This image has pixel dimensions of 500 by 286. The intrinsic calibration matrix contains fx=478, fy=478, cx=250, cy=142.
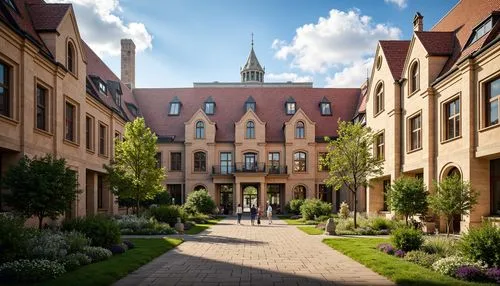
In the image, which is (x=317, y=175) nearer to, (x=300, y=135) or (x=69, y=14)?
(x=300, y=135)

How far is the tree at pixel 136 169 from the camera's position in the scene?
28.8 m

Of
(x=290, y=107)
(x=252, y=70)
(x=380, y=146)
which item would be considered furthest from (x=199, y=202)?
(x=252, y=70)

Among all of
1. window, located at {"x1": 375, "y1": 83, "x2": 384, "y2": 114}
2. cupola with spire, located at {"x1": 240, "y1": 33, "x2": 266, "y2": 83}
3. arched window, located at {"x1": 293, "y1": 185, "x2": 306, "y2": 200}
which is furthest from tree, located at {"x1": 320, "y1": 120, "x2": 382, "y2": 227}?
cupola with spire, located at {"x1": 240, "y1": 33, "x2": 266, "y2": 83}

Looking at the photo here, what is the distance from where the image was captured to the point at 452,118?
24469 mm

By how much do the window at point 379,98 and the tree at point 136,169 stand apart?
54.4 feet

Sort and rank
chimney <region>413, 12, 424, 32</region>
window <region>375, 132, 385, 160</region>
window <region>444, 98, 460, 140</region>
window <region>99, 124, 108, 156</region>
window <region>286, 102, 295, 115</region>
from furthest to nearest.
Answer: window <region>286, 102, 295, 115</region>
window <region>375, 132, 385, 160</region>
chimney <region>413, 12, 424, 32</region>
window <region>99, 124, 108, 156</region>
window <region>444, 98, 460, 140</region>

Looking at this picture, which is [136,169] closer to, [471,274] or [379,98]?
[379,98]

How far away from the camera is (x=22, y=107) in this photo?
19.1 meters

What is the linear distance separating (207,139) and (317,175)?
12259mm

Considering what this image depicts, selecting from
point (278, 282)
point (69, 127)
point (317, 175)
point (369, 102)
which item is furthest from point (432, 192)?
point (317, 175)

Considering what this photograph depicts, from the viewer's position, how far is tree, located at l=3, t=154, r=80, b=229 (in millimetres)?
15539

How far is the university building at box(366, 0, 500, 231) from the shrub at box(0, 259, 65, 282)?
16.9 m

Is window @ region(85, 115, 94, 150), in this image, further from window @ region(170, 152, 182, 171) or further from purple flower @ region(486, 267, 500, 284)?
purple flower @ region(486, 267, 500, 284)

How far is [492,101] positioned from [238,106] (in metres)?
35.5
